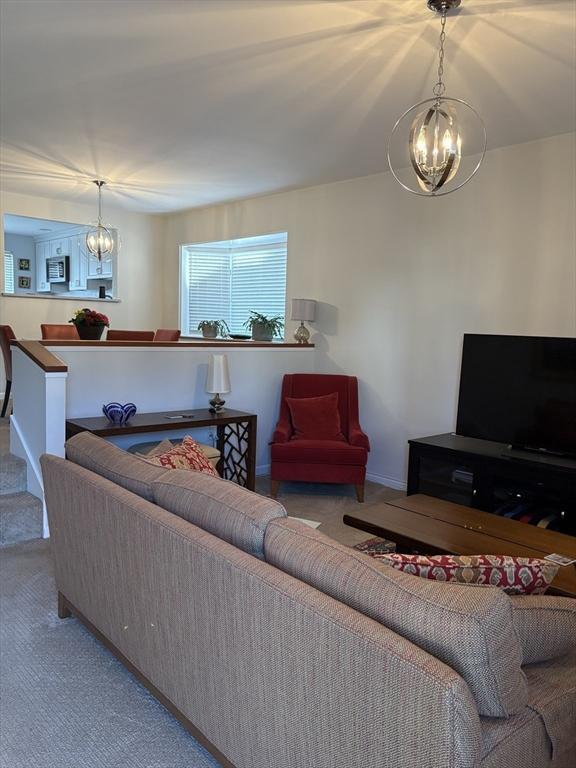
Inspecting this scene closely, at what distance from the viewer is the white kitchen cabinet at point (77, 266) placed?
7379 mm

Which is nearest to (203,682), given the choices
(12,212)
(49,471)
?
(49,471)

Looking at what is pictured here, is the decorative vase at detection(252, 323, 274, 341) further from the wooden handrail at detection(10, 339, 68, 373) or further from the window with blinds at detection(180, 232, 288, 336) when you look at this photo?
the wooden handrail at detection(10, 339, 68, 373)

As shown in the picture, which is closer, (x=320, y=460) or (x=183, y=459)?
(x=183, y=459)

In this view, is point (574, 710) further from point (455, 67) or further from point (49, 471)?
point (455, 67)

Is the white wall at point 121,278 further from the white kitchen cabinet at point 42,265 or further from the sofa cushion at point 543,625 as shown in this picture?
the sofa cushion at point 543,625

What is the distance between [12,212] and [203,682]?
19.1ft

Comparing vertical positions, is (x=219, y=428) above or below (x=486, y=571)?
below

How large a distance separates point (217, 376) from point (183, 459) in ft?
6.39

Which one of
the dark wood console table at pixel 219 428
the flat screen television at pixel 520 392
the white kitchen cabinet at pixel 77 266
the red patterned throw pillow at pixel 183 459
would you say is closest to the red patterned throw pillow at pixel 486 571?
the red patterned throw pillow at pixel 183 459

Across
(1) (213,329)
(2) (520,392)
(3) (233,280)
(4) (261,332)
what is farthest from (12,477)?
(3) (233,280)

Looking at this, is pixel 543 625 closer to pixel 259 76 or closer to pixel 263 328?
pixel 259 76

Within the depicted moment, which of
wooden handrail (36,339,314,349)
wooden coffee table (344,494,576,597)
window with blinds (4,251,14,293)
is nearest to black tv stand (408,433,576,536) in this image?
wooden coffee table (344,494,576,597)

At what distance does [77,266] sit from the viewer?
7.55 m

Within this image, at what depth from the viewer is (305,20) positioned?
2.44 m
